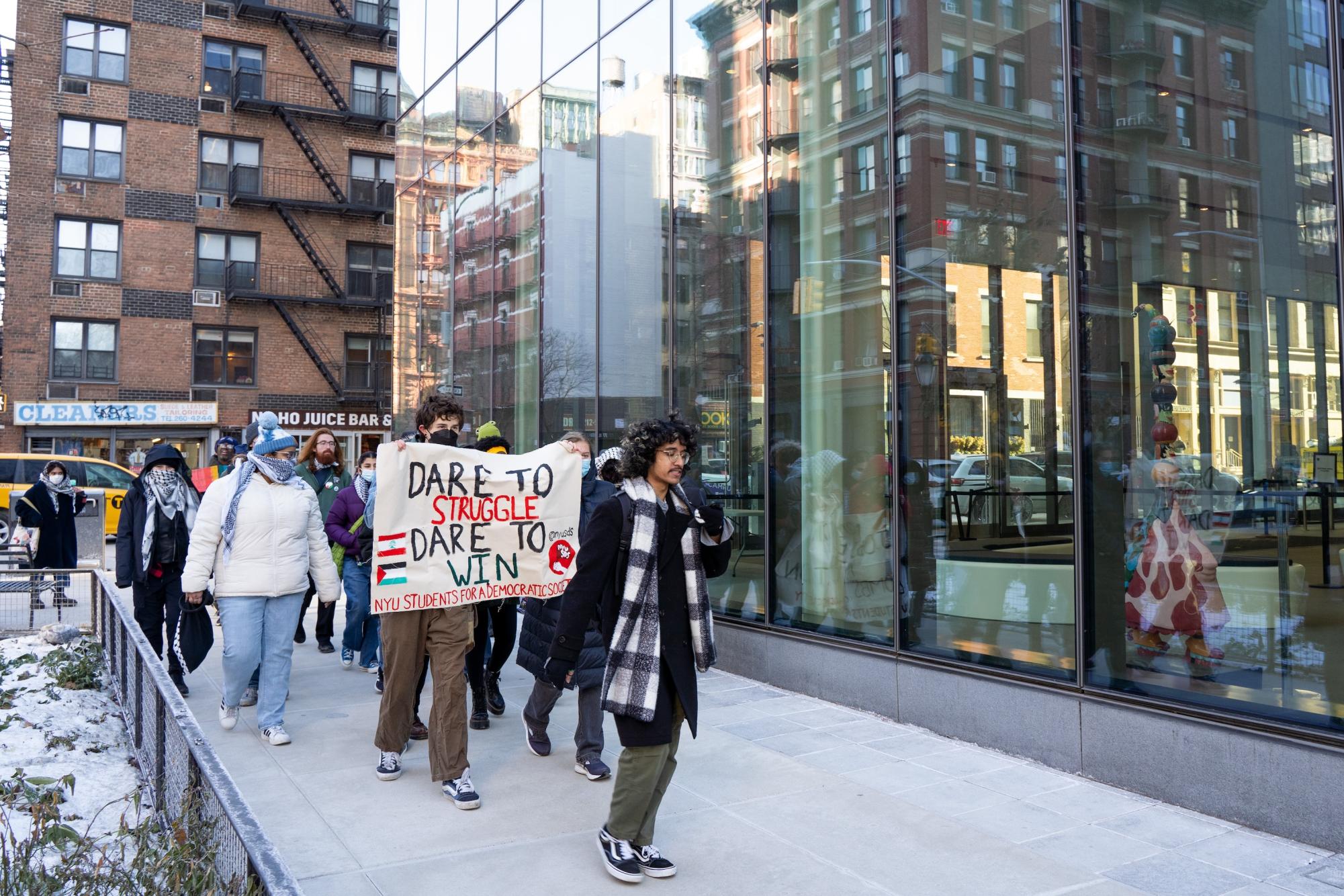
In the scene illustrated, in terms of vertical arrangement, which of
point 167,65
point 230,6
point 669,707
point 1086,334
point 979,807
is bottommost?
point 979,807

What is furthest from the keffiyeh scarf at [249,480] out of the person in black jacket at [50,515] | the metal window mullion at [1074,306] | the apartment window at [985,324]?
the person in black jacket at [50,515]

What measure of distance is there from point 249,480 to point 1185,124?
6.25 meters

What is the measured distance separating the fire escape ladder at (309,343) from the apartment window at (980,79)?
28893 millimetres

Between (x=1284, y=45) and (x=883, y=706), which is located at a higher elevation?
(x=1284, y=45)

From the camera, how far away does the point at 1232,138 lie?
6195 mm

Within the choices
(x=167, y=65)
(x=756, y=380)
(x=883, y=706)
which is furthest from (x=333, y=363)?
(x=883, y=706)

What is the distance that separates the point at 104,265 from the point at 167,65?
632 centimetres

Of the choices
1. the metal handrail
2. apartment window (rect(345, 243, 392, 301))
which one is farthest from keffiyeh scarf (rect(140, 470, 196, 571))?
apartment window (rect(345, 243, 392, 301))

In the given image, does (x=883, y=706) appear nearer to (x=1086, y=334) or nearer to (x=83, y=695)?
(x=1086, y=334)

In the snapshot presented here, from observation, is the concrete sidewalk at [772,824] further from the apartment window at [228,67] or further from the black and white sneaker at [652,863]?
the apartment window at [228,67]

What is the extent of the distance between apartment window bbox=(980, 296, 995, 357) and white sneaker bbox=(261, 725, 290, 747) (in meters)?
5.36

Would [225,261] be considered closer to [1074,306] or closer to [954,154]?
[954,154]

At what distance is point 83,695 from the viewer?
8109 millimetres

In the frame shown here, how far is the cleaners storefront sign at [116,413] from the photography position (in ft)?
96.4
